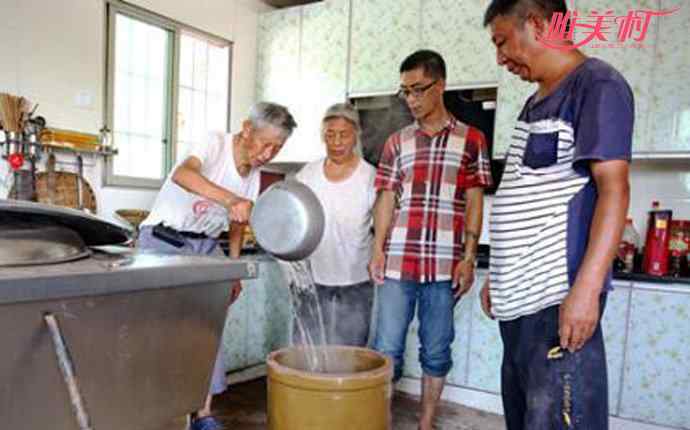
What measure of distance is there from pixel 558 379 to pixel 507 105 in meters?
1.78

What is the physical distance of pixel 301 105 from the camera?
3158mm

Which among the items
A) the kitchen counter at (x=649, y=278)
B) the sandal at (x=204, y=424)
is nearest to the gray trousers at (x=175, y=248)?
the sandal at (x=204, y=424)

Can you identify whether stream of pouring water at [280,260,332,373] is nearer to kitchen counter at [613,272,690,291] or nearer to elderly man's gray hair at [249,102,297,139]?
elderly man's gray hair at [249,102,297,139]

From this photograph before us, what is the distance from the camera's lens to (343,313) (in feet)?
6.56

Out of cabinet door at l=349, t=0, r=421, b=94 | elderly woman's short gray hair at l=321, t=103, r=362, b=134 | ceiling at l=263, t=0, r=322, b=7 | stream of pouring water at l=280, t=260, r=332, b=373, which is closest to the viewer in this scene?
elderly woman's short gray hair at l=321, t=103, r=362, b=134

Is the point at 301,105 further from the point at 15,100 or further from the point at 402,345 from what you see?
the point at 402,345

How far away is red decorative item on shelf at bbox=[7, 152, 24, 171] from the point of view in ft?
6.78

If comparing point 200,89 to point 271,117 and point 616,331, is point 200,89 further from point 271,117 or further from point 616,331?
point 616,331

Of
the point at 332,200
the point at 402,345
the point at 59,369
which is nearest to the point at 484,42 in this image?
the point at 332,200

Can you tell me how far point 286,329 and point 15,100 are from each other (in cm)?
166

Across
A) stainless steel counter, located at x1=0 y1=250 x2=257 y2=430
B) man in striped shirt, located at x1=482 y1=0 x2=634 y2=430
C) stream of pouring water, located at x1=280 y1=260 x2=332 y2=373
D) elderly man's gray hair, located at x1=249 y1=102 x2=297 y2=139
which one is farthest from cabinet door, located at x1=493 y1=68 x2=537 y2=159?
stainless steel counter, located at x1=0 y1=250 x2=257 y2=430

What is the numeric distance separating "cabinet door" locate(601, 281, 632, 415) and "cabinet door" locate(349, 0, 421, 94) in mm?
1492

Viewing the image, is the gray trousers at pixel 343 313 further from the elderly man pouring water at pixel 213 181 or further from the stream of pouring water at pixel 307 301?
the elderly man pouring water at pixel 213 181

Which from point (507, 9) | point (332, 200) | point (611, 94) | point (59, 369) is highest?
point (507, 9)
